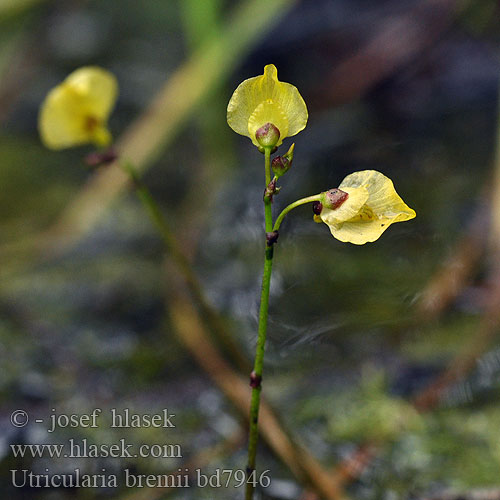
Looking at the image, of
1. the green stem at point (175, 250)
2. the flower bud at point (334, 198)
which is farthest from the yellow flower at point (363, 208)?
the green stem at point (175, 250)

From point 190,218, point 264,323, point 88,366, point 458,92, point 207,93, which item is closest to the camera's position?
point 264,323

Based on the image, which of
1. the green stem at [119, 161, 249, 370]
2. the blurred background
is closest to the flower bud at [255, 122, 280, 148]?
the green stem at [119, 161, 249, 370]

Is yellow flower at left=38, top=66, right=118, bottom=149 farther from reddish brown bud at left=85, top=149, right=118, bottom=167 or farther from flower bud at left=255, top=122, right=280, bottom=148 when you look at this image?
flower bud at left=255, top=122, right=280, bottom=148

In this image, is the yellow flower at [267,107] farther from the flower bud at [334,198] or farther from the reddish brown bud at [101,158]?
the reddish brown bud at [101,158]

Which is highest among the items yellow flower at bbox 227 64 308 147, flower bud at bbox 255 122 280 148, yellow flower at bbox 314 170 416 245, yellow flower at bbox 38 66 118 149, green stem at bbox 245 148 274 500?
yellow flower at bbox 38 66 118 149

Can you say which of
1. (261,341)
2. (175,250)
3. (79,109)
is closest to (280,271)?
(175,250)

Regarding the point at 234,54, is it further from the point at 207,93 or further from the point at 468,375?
the point at 468,375

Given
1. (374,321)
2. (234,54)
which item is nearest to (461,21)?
(234,54)
